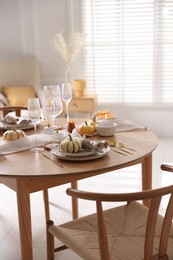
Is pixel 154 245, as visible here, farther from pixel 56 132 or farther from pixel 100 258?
pixel 56 132

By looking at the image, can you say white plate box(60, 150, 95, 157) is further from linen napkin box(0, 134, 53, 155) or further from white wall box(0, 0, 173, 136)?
white wall box(0, 0, 173, 136)

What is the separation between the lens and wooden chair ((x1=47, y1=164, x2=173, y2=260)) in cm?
129

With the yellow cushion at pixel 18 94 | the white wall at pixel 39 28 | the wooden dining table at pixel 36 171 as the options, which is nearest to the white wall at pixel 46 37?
the white wall at pixel 39 28

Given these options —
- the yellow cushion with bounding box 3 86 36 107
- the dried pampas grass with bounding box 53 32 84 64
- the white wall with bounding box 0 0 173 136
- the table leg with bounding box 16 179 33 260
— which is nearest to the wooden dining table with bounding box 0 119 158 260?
the table leg with bounding box 16 179 33 260

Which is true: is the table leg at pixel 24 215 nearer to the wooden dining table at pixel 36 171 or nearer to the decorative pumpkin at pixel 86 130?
the wooden dining table at pixel 36 171

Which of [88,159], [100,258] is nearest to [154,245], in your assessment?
[100,258]

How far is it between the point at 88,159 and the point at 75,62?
3320mm

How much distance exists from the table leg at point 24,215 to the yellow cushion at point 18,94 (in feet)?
9.74

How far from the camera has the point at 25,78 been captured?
15.5ft

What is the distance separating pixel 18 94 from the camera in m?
4.54

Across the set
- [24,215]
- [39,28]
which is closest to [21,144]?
[24,215]

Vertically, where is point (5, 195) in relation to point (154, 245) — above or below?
below

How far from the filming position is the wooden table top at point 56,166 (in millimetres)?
1555

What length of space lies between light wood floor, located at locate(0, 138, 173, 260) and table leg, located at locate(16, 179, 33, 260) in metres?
0.59
